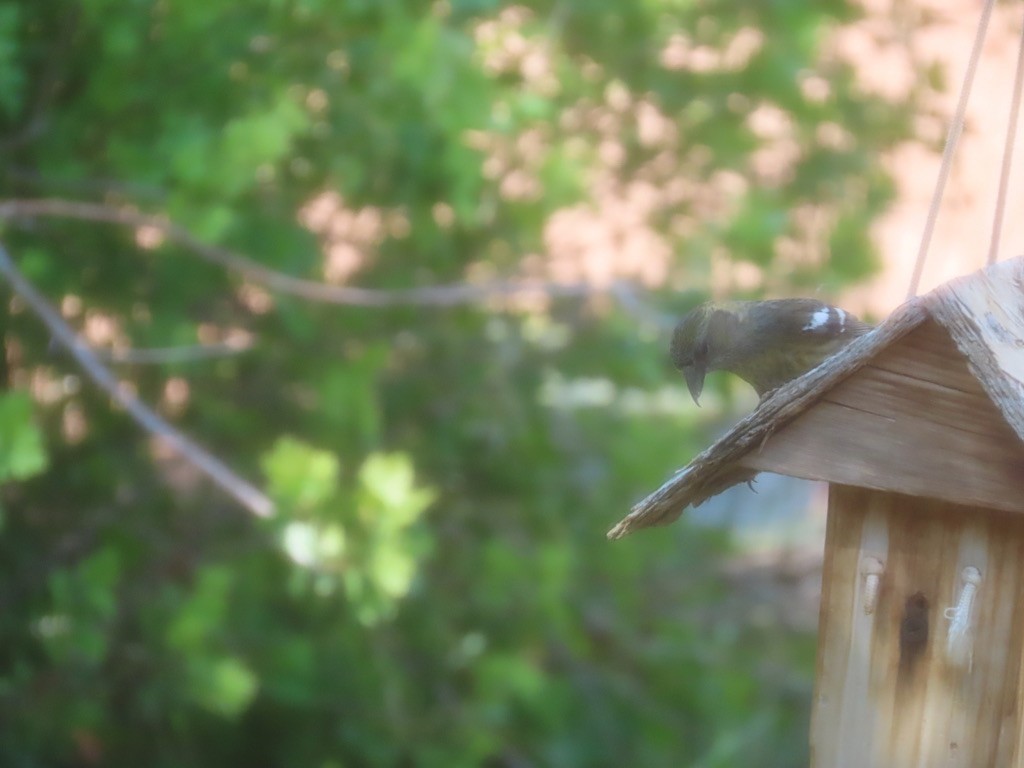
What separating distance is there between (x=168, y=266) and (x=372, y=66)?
818 mm

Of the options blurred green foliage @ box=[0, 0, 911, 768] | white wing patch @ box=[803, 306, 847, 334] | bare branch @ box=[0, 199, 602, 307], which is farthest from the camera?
blurred green foliage @ box=[0, 0, 911, 768]

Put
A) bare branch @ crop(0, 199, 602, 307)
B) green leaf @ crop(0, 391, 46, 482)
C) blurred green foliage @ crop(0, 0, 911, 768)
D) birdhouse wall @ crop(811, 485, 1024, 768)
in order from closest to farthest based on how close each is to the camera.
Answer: birdhouse wall @ crop(811, 485, 1024, 768) < green leaf @ crop(0, 391, 46, 482) < bare branch @ crop(0, 199, 602, 307) < blurred green foliage @ crop(0, 0, 911, 768)

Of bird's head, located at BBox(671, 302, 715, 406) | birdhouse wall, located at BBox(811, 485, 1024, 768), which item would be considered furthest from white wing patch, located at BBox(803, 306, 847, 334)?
birdhouse wall, located at BBox(811, 485, 1024, 768)

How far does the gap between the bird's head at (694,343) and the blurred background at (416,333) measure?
849 millimetres

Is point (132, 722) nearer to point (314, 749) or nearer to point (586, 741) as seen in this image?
point (314, 749)

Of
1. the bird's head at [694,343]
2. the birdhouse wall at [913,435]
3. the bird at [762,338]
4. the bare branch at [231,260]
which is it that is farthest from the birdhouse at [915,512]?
the bare branch at [231,260]

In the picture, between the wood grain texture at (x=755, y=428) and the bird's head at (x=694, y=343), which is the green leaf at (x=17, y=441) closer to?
the bird's head at (x=694, y=343)

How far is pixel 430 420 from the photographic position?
4.18 metres

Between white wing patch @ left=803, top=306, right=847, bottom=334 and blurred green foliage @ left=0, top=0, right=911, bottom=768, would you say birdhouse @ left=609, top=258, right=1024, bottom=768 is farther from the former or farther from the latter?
blurred green foliage @ left=0, top=0, right=911, bottom=768

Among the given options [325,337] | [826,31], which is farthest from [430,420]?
[826,31]

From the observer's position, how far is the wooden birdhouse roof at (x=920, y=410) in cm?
124

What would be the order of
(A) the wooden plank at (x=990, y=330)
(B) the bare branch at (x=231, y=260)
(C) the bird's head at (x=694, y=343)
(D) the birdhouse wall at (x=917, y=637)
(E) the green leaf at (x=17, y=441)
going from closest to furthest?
(A) the wooden plank at (x=990, y=330), (D) the birdhouse wall at (x=917, y=637), (C) the bird's head at (x=694, y=343), (E) the green leaf at (x=17, y=441), (B) the bare branch at (x=231, y=260)

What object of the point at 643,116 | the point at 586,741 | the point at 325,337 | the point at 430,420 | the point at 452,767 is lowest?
the point at 586,741

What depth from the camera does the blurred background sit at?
10.3 ft
